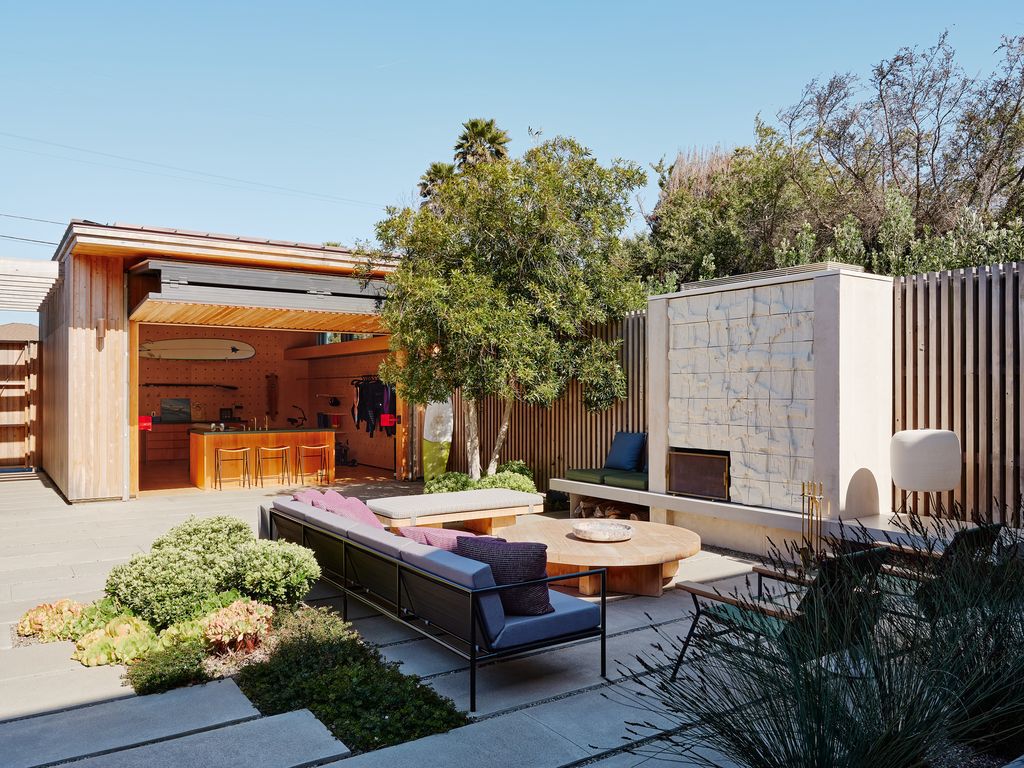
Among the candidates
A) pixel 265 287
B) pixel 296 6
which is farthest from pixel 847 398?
pixel 296 6

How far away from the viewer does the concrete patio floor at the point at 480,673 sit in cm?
340

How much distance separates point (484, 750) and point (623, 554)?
2.60 metres

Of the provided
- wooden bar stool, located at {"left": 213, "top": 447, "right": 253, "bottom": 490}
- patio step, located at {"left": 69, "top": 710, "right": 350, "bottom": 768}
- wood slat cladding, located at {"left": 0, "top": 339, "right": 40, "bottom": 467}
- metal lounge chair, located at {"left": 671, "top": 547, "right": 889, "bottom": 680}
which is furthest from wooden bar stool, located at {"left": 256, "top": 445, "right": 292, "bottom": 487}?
metal lounge chair, located at {"left": 671, "top": 547, "right": 889, "bottom": 680}

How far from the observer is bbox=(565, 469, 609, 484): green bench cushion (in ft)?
31.7

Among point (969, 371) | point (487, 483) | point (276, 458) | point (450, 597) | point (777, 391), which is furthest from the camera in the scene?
point (276, 458)

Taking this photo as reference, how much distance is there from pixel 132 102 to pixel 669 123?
1332 cm

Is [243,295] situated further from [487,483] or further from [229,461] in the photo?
[487,483]

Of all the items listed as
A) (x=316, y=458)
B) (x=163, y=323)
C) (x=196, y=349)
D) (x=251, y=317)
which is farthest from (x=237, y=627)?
(x=196, y=349)

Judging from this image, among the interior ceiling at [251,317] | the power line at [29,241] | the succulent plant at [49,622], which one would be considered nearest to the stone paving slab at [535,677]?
the succulent plant at [49,622]

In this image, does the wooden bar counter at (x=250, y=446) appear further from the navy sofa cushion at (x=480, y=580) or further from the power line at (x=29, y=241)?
the power line at (x=29, y=241)

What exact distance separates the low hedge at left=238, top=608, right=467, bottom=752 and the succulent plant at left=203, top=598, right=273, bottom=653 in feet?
0.53

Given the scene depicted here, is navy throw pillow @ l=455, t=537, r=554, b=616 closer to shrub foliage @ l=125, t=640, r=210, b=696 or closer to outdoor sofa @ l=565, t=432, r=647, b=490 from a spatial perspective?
shrub foliage @ l=125, t=640, r=210, b=696

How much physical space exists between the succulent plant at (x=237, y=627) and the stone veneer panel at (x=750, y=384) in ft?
17.2

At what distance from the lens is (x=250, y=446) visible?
1391 centimetres
